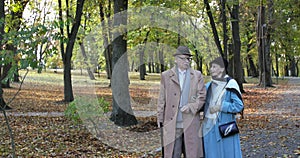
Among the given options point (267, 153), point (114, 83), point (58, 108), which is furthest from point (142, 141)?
point (58, 108)

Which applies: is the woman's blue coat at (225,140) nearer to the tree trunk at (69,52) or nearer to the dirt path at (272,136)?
the dirt path at (272,136)

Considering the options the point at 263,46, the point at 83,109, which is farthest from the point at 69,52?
the point at 263,46

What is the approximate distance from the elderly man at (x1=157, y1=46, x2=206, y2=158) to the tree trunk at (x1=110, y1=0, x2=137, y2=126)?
621 cm

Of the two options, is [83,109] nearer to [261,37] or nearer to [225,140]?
[225,140]

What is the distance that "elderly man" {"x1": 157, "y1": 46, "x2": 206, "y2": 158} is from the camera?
15.5ft

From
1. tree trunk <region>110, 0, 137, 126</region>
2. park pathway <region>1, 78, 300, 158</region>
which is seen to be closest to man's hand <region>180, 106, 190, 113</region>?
park pathway <region>1, 78, 300, 158</region>

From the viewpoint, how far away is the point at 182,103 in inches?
187

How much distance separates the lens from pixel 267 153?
7.11m

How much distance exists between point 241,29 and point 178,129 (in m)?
29.5

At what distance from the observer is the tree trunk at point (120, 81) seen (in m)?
10.9

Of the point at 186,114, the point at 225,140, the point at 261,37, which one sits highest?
the point at 261,37

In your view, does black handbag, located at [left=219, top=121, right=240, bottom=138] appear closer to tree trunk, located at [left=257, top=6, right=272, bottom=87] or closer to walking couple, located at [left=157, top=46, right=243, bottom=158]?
walking couple, located at [left=157, top=46, right=243, bottom=158]

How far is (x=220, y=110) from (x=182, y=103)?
53 centimetres

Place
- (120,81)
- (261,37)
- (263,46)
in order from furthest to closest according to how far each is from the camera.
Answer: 1. (261,37)
2. (263,46)
3. (120,81)
